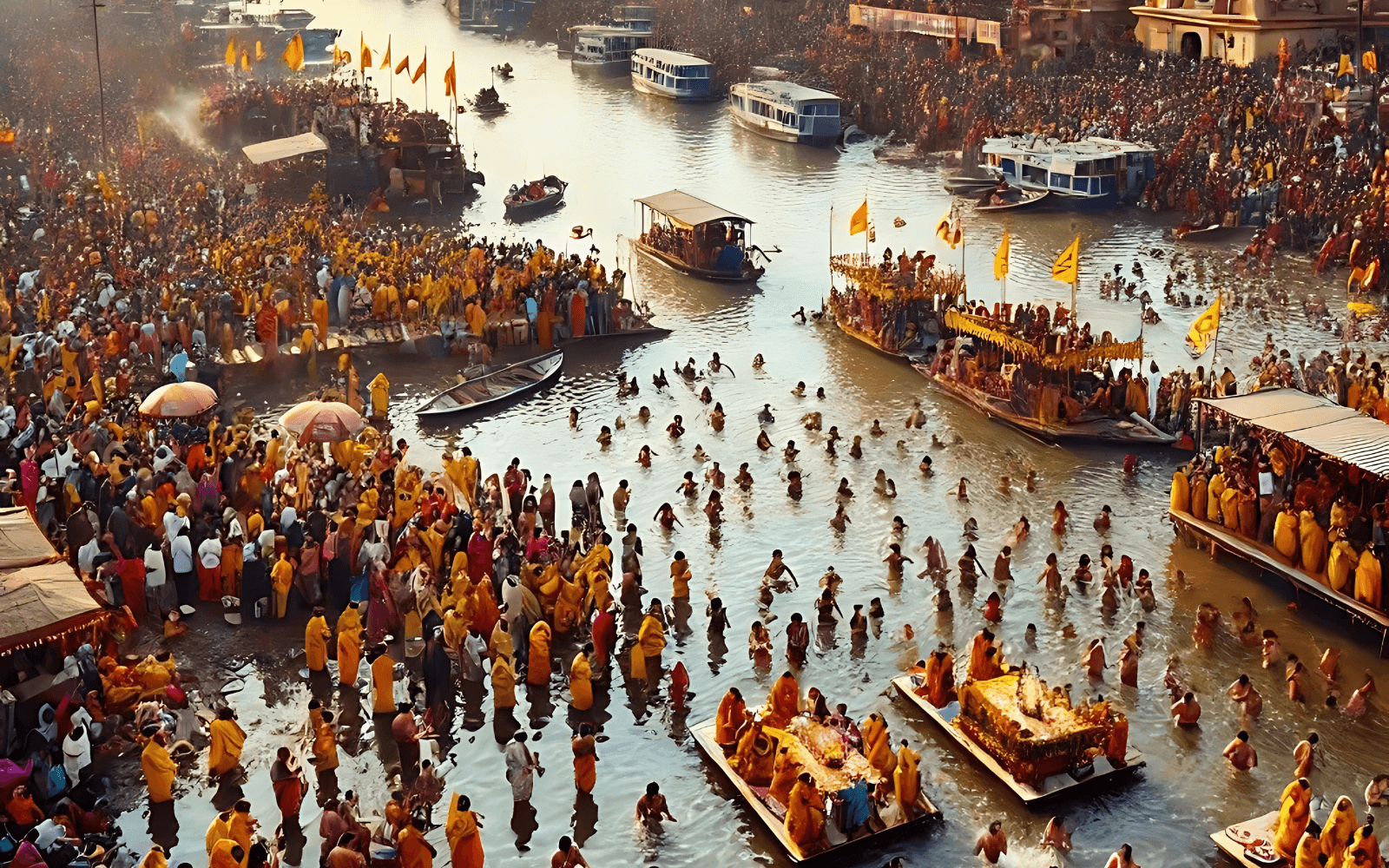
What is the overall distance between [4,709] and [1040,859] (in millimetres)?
11942

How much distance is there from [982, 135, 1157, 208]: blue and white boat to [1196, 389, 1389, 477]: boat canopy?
78.6 feet

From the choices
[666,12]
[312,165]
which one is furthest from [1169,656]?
[666,12]

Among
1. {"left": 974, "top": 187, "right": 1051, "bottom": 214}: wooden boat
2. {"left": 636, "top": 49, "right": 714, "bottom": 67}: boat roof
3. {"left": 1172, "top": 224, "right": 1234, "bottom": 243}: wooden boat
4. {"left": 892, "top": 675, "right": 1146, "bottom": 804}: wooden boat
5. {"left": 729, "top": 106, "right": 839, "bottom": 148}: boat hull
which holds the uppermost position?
{"left": 636, "top": 49, "right": 714, "bottom": 67}: boat roof

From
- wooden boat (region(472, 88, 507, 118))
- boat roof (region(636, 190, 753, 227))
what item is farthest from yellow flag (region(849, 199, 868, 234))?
wooden boat (region(472, 88, 507, 118))

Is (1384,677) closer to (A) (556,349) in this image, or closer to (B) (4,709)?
(B) (4,709)

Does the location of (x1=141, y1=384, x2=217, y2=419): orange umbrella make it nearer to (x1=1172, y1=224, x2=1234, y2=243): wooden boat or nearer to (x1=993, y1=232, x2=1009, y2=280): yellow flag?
(x1=993, y1=232, x2=1009, y2=280): yellow flag

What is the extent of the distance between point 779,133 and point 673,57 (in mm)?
13749

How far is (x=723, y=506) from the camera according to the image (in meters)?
25.1

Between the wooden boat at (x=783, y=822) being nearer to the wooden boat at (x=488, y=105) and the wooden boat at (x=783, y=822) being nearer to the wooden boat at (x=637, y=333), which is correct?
the wooden boat at (x=637, y=333)

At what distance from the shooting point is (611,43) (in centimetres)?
7894

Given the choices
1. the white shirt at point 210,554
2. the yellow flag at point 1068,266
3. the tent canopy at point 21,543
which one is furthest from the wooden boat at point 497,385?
the yellow flag at point 1068,266

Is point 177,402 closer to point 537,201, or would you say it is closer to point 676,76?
point 537,201

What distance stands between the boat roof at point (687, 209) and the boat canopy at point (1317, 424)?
59.4ft

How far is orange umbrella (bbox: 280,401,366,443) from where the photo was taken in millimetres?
23469
